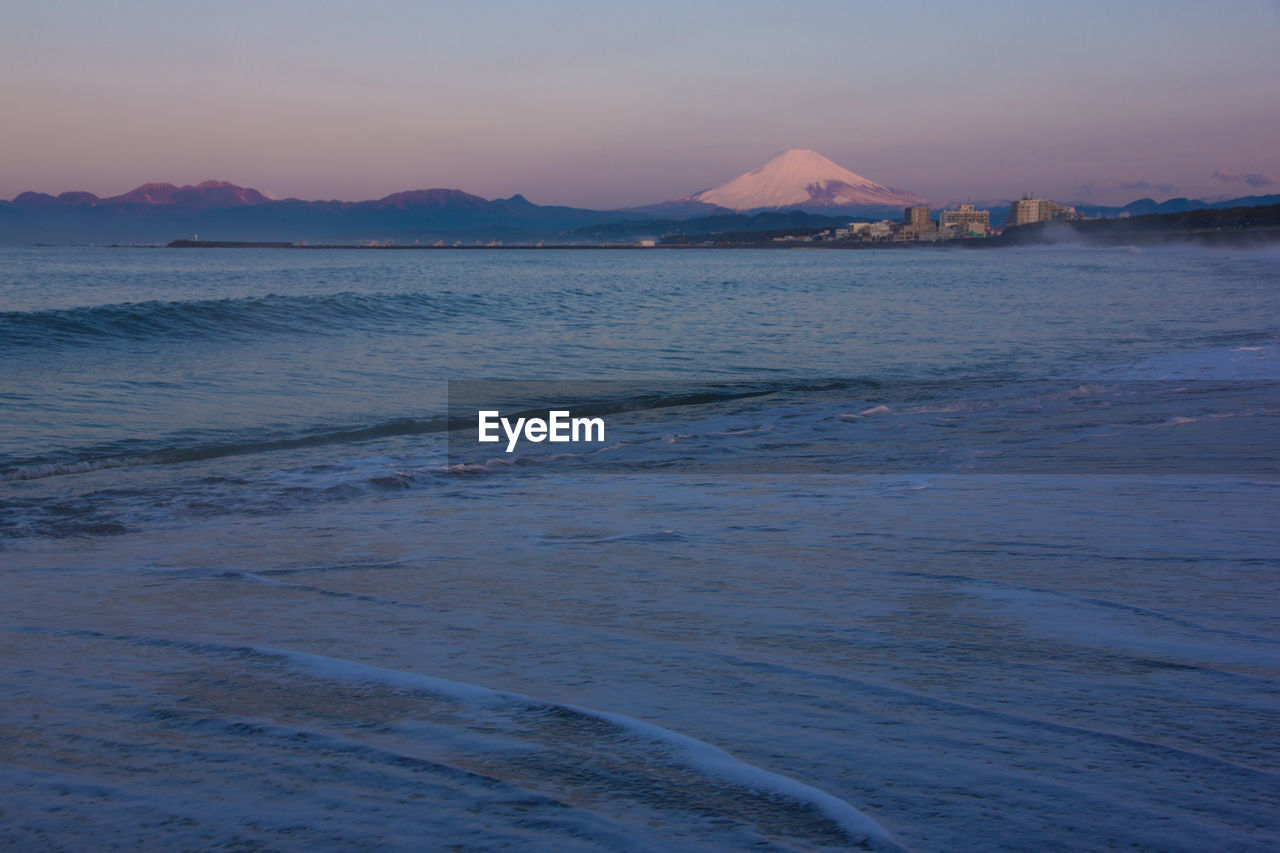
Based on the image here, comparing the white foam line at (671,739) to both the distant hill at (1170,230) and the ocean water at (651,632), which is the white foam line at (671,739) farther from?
the distant hill at (1170,230)

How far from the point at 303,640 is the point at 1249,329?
64.2ft

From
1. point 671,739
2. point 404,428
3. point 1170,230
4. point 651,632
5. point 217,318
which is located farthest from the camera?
point 1170,230

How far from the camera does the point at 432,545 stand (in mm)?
4781

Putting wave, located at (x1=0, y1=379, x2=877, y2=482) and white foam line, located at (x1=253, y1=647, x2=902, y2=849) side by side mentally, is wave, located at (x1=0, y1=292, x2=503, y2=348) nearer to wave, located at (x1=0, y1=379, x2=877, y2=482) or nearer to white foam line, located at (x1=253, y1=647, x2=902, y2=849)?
wave, located at (x1=0, y1=379, x2=877, y2=482)

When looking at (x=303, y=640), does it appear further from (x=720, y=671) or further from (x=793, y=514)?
(x=793, y=514)

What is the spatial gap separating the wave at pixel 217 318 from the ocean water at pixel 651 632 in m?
7.80

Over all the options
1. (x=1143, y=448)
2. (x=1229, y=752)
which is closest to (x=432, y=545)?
(x=1229, y=752)

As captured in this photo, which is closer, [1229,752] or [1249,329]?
[1229,752]

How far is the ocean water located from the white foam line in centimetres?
1

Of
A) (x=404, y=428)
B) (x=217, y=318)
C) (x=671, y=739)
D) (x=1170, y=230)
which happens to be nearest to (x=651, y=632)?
(x=671, y=739)

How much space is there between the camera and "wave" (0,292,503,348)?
16.4 m

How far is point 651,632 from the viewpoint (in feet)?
11.0

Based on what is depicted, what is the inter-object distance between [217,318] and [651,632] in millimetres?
18784

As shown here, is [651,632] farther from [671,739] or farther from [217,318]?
[217,318]
